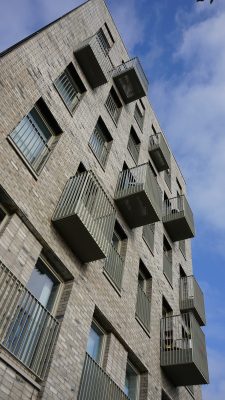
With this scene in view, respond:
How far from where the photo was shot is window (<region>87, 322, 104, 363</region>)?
10.3 meters

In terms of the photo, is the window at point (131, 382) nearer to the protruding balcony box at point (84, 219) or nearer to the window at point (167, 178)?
the protruding balcony box at point (84, 219)

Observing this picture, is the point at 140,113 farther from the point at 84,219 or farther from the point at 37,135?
the point at 84,219

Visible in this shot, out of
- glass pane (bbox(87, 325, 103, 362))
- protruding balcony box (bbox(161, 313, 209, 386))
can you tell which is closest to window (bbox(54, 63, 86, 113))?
glass pane (bbox(87, 325, 103, 362))

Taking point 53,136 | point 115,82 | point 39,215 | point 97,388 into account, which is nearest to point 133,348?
point 97,388

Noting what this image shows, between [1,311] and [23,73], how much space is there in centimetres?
617

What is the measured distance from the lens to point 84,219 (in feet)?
32.6

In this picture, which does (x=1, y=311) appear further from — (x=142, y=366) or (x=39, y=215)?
(x=142, y=366)

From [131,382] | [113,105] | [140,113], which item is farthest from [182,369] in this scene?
[140,113]

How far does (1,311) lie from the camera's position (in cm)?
728

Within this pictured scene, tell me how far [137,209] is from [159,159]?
6833 millimetres

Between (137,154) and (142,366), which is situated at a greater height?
(137,154)

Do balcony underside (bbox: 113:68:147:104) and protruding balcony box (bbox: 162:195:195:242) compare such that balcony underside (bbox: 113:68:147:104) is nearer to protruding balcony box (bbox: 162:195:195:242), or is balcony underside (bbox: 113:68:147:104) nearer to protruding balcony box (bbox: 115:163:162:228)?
protruding balcony box (bbox: 115:163:162:228)

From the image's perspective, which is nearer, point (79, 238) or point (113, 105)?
point (79, 238)

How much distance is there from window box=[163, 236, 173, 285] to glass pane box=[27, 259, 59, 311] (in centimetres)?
813
